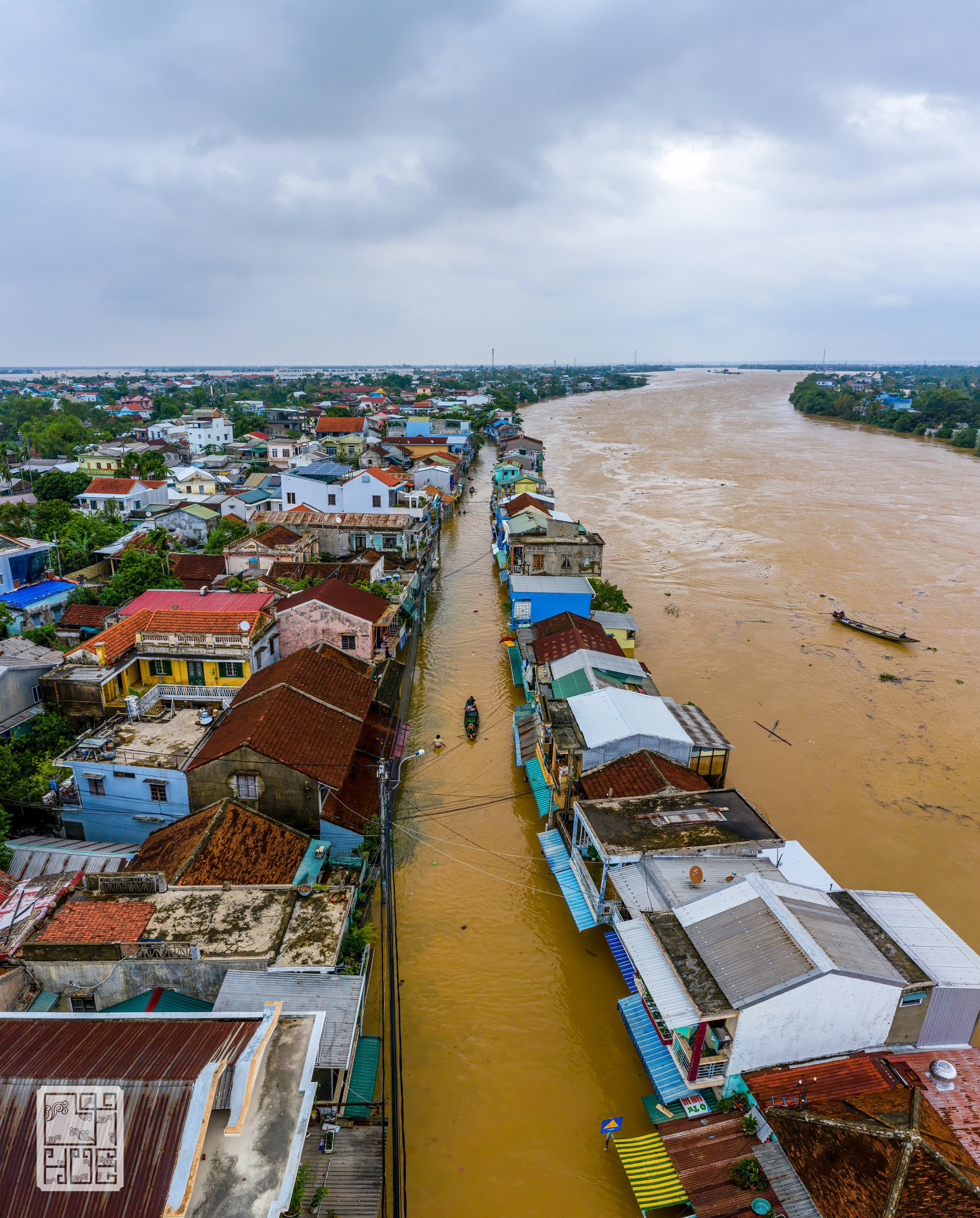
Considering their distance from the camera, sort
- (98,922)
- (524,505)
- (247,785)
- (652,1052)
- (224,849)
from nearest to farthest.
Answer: (652,1052) → (98,922) → (224,849) → (247,785) → (524,505)

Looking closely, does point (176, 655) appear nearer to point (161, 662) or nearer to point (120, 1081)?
point (161, 662)

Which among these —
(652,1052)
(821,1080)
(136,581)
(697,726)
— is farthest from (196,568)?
(821,1080)

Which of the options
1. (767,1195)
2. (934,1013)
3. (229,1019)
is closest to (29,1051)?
(229,1019)

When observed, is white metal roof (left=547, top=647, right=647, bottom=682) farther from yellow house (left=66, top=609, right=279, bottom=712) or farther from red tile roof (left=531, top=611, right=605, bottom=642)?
yellow house (left=66, top=609, right=279, bottom=712)

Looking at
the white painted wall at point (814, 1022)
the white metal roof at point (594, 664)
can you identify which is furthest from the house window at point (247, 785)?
the white painted wall at point (814, 1022)

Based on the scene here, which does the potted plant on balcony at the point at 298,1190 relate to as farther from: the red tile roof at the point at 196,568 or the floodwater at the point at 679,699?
the red tile roof at the point at 196,568

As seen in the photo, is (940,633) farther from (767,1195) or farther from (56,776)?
(56,776)
